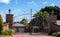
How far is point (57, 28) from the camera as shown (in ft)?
136

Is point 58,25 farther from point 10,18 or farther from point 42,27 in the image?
point 42,27

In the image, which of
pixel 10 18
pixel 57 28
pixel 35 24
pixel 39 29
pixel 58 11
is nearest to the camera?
pixel 10 18

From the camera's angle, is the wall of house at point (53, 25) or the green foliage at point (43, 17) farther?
the green foliage at point (43, 17)

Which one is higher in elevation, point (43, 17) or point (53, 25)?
point (43, 17)

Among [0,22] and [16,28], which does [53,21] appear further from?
[16,28]

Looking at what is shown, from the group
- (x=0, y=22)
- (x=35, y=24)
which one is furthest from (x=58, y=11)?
(x=0, y=22)

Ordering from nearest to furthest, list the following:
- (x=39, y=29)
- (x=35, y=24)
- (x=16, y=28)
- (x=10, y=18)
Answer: (x=10, y=18) < (x=16, y=28) < (x=39, y=29) < (x=35, y=24)

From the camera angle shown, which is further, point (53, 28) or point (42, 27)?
point (42, 27)

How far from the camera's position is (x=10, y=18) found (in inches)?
1524

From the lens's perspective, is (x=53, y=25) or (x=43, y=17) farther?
(x=43, y=17)

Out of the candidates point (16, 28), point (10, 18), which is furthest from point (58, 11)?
point (10, 18)

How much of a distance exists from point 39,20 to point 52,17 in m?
29.6

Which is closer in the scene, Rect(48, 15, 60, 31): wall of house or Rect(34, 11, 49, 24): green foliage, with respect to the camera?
Rect(48, 15, 60, 31): wall of house

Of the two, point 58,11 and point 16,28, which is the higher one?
point 58,11
